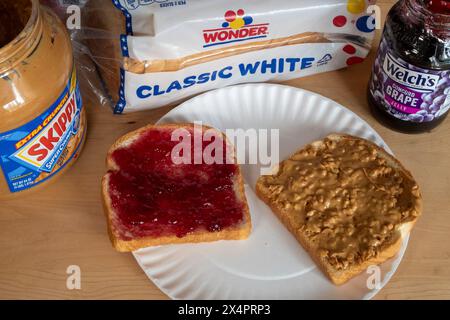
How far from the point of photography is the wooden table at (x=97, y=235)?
127cm

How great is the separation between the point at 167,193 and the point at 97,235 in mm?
195

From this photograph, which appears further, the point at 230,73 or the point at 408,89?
the point at 230,73

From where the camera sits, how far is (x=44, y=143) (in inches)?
Result: 49.7

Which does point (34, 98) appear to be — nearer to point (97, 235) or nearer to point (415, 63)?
point (97, 235)

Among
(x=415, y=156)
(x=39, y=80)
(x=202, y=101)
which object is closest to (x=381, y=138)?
(x=415, y=156)

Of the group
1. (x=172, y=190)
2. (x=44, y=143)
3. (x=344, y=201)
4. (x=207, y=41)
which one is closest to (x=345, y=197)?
(x=344, y=201)

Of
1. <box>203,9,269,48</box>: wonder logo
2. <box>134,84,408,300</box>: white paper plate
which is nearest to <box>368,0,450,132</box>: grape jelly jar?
<box>134,84,408,300</box>: white paper plate

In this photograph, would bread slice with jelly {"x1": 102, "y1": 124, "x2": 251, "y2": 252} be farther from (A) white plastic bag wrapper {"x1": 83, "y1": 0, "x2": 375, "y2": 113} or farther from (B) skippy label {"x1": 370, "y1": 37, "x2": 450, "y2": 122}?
(B) skippy label {"x1": 370, "y1": 37, "x2": 450, "y2": 122}

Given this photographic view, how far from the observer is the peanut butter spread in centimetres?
125

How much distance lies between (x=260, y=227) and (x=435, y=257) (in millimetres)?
397

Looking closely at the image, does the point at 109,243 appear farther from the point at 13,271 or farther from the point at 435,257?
Result: the point at 435,257

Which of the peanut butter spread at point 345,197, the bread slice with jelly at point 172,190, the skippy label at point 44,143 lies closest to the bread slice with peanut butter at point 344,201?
the peanut butter spread at point 345,197

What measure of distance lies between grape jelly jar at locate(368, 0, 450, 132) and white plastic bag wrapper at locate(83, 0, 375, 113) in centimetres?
14

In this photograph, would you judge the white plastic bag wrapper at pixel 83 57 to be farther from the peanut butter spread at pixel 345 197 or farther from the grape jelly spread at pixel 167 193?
the peanut butter spread at pixel 345 197
